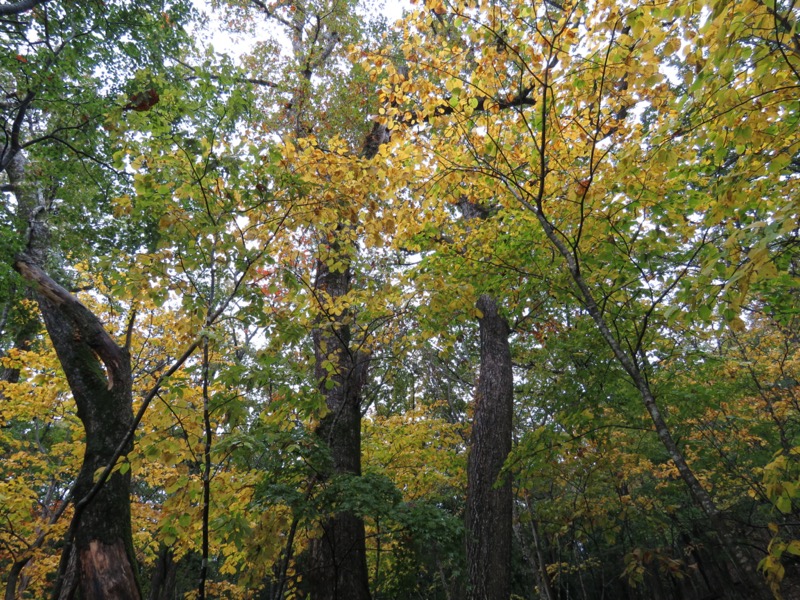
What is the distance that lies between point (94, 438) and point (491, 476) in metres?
4.22

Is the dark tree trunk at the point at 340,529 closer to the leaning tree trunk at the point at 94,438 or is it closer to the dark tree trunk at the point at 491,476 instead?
the dark tree trunk at the point at 491,476

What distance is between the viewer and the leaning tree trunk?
3.42 meters

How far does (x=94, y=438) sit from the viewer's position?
418 cm

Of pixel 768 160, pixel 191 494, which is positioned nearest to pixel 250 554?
pixel 191 494

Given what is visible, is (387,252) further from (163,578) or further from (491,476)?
(163,578)

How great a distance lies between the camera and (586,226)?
3.51 meters

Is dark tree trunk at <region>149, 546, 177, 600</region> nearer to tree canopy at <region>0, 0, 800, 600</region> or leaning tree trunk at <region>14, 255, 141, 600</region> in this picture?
tree canopy at <region>0, 0, 800, 600</region>

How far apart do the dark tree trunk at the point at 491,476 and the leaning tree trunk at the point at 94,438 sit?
321 cm

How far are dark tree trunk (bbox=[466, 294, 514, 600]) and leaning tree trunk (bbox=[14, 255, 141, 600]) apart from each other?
3208 millimetres

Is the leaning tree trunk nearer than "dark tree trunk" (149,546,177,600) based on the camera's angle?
Yes

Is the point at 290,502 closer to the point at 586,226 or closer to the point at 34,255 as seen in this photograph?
the point at 586,226

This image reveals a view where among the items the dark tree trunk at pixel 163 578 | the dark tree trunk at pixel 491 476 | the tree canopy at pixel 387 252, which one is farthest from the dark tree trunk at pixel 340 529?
the dark tree trunk at pixel 163 578

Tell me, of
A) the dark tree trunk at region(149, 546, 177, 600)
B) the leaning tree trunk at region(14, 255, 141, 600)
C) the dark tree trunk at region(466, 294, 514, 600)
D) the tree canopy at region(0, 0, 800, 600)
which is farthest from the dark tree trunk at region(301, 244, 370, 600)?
the dark tree trunk at region(149, 546, 177, 600)

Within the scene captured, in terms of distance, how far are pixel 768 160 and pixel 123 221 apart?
8513 mm
